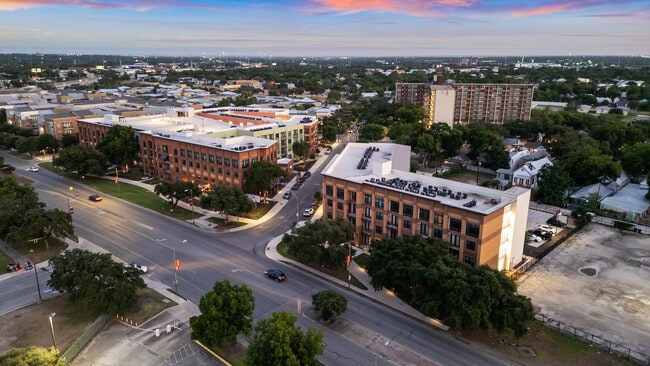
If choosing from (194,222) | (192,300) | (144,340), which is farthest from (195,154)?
(144,340)

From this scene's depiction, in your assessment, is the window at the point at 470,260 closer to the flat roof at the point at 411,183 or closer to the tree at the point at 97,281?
the flat roof at the point at 411,183

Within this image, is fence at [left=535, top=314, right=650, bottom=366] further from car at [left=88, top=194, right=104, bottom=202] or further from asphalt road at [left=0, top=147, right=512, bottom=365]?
car at [left=88, top=194, right=104, bottom=202]

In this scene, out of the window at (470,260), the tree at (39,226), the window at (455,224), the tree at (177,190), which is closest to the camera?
the window at (470,260)

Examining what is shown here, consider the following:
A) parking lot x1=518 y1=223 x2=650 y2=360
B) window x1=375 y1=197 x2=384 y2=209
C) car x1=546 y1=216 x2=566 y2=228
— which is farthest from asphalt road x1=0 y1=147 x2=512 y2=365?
car x1=546 y1=216 x2=566 y2=228

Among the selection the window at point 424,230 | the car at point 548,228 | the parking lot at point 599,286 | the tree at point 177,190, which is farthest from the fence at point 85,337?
the car at point 548,228

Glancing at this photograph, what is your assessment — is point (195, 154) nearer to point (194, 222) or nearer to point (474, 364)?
point (194, 222)

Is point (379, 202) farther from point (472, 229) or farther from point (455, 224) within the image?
point (472, 229)
